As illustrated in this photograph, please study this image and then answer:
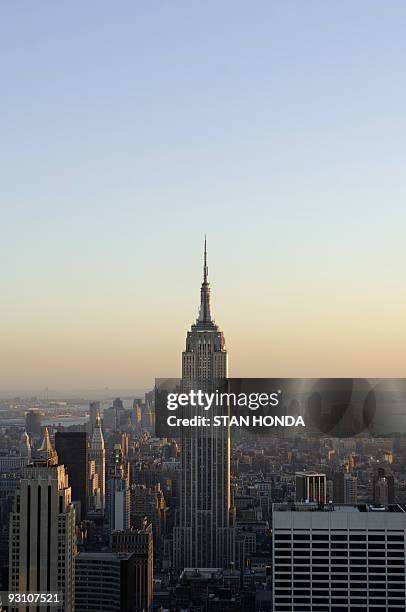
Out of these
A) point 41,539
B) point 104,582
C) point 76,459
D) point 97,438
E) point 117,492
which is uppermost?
point 97,438

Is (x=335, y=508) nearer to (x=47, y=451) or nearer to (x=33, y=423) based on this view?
(x=33, y=423)

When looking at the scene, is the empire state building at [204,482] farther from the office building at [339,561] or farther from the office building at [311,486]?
the office building at [339,561]

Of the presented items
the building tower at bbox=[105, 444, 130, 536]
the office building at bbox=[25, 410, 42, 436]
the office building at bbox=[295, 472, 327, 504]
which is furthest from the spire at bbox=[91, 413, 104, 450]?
the office building at bbox=[295, 472, 327, 504]

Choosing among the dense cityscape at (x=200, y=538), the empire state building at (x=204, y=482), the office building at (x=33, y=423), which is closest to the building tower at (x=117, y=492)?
the dense cityscape at (x=200, y=538)

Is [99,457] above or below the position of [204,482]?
above

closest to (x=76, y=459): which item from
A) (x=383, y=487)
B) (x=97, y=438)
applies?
(x=97, y=438)

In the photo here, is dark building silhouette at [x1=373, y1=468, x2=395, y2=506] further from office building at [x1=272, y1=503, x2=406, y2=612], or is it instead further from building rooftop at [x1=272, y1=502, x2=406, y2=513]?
office building at [x1=272, y1=503, x2=406, y2=612]
